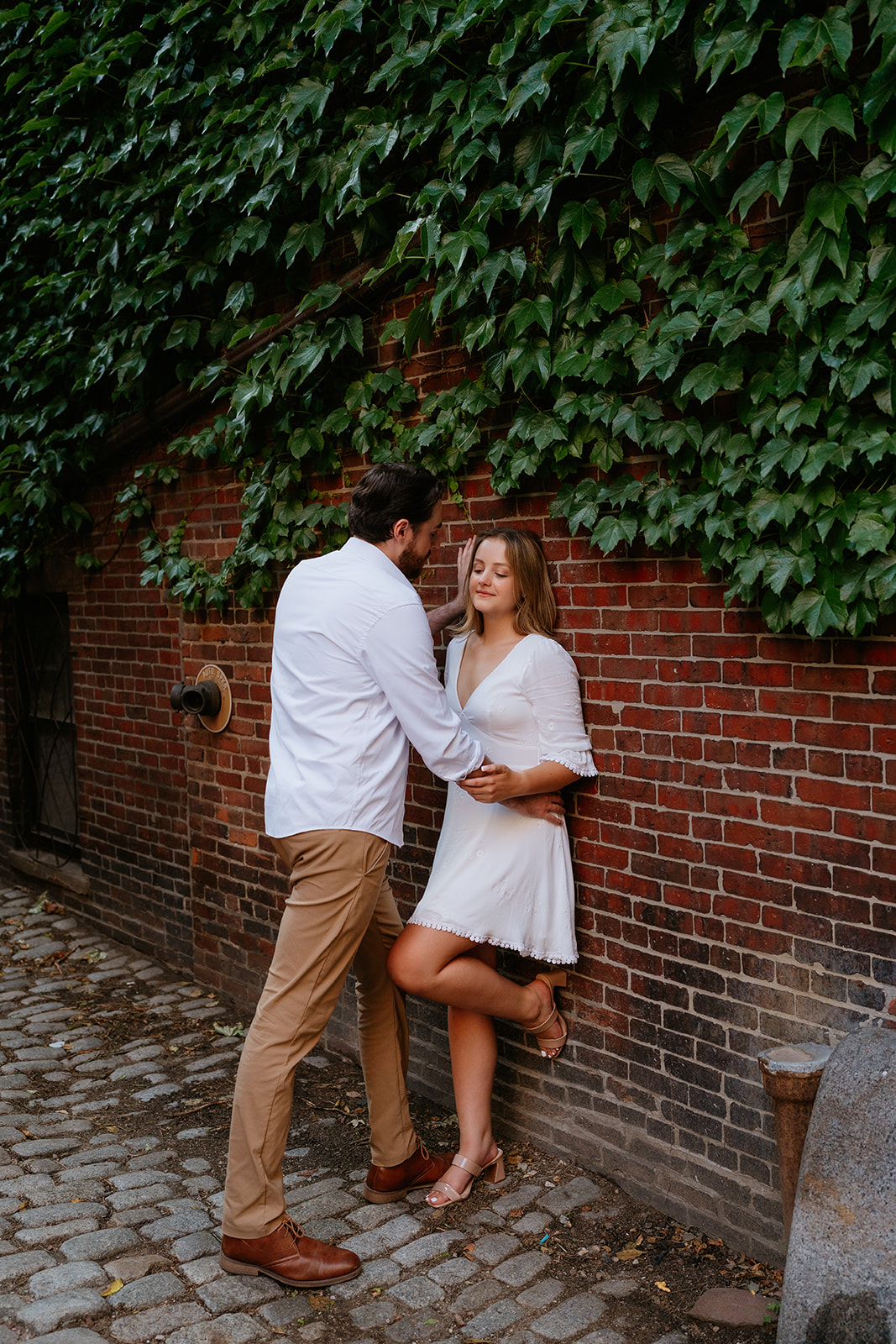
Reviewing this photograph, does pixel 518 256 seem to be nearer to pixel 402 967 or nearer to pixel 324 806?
pixel 324 806

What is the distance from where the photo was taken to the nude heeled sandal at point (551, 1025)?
4.01m

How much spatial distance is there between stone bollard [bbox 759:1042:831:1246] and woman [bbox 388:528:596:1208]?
97cm

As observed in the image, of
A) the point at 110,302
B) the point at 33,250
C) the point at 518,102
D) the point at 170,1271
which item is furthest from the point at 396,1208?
the point at 33,250

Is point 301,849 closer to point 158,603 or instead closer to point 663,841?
point 663,841

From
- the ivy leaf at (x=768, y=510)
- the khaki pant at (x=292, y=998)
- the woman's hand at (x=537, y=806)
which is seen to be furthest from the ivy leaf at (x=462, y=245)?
the khaki pant at (x=292, y=998)

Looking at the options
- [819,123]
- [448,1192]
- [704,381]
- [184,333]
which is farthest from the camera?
[184,333]

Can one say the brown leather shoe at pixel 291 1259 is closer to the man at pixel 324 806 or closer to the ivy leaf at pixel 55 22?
the man at pixel 324 806

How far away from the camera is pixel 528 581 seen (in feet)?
12.7

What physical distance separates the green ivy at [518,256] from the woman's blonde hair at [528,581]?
0.19 metres

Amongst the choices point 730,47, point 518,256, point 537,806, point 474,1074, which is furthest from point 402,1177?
point 730,47

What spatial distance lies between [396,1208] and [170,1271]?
758 millimetres

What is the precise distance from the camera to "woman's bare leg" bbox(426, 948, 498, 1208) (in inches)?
154

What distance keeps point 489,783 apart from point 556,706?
384 millimetres

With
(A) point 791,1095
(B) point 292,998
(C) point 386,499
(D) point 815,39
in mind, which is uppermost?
(D) point 815,39
